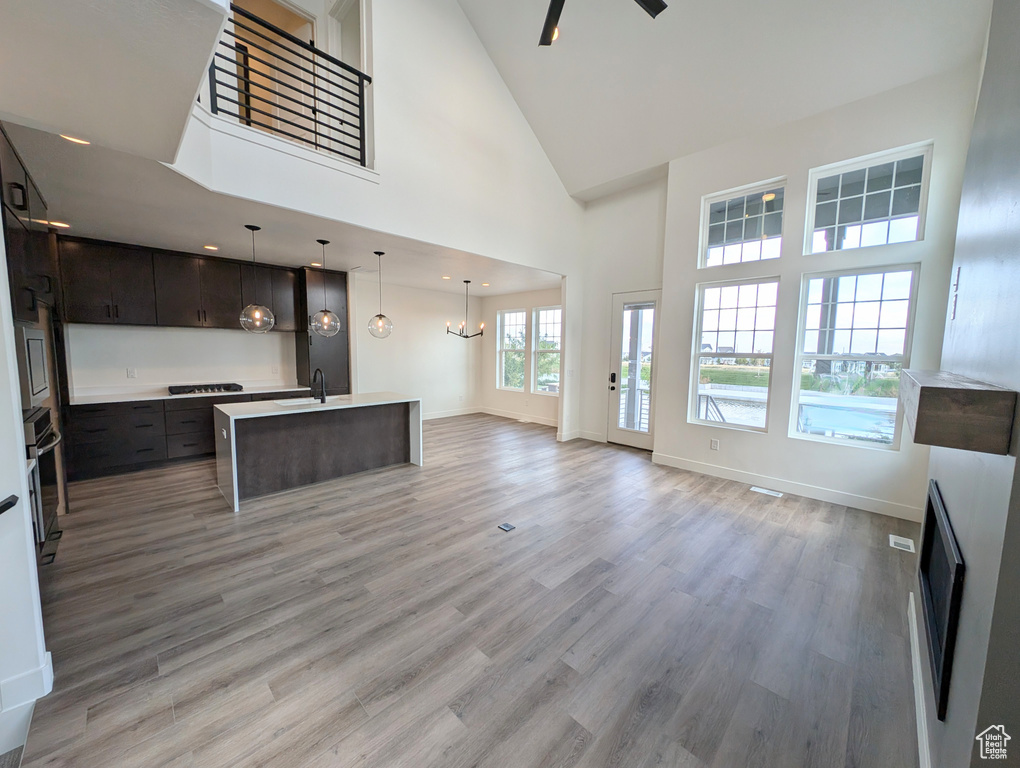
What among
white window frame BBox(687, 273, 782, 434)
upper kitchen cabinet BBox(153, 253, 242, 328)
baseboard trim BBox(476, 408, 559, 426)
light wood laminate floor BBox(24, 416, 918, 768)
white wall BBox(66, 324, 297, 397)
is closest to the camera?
light wood laminate floor BBox(24, 416, 918, 768)

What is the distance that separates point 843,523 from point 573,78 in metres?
5.33

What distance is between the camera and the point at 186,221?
12.0 ft

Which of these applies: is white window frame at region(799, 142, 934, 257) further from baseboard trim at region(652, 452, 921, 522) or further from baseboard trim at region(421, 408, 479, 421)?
baseboard trim at region(421, 408, 479, 421)

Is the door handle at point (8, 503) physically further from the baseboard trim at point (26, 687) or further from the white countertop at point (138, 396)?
the white countertop at point (138, 396)

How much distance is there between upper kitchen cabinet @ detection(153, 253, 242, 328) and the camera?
4.70 m

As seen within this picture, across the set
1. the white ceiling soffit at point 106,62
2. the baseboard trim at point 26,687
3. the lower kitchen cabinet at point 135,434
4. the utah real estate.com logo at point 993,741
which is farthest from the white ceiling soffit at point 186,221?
the utah real estate.com logo at point 993,741

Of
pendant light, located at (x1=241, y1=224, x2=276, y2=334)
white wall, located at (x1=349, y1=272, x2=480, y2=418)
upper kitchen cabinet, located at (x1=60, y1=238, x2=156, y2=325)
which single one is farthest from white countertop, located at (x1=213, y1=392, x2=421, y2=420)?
white wall, located at (x1=349, y1=272, x2=480, y2=418)

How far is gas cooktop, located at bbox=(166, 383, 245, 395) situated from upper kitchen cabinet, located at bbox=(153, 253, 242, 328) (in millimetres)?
806

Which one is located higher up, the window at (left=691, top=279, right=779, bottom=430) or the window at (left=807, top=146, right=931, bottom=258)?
the window at (left=807, top=146, right=931, bottom=258)

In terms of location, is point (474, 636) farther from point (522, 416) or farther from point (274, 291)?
point (522, 416)

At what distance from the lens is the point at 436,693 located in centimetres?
167

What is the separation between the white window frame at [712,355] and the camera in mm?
4090

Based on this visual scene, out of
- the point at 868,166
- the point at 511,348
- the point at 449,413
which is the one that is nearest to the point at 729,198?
the point at 868,166

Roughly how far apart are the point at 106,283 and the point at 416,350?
4214 mm
